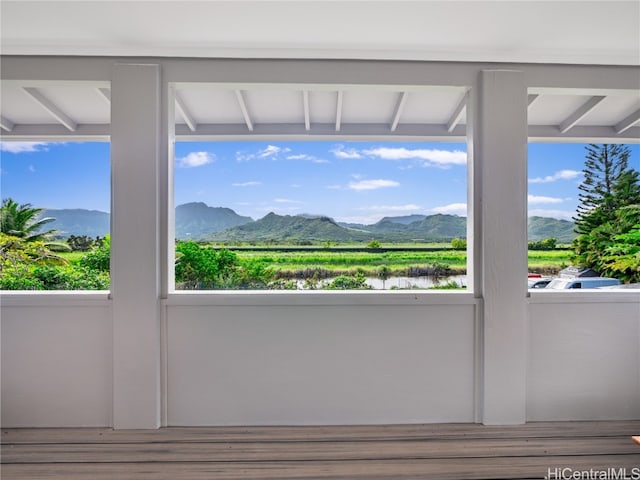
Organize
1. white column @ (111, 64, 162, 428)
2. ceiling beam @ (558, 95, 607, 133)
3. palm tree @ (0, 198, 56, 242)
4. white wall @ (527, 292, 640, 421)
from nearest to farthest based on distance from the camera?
white column @ (111, 64, 162, 428) → white wall @ (527, 292, 640, 421) → ceiling beam @ (558, 95, 607, 133) → palm tree @ (0, 198, 56, 242)

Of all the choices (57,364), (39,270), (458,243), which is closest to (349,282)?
(458,243)

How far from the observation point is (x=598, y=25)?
224 cm

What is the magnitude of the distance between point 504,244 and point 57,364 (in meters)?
3.33

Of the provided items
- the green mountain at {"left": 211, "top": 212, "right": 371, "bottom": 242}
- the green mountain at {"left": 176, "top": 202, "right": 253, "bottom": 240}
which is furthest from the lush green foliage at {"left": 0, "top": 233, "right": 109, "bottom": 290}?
the green mountain at {"left": 211, "top": 212, "right": 371, "bottom": 242}

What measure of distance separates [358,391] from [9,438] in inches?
94.6

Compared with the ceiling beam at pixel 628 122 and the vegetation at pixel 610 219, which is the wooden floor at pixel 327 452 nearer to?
the vegetation at pixel 610 219

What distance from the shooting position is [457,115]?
10.7 ft

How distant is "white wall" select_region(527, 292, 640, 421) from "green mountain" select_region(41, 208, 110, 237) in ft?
12.1

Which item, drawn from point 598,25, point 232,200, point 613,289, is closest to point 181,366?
point 232,200

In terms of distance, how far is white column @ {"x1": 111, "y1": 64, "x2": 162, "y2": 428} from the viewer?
8.55 feet

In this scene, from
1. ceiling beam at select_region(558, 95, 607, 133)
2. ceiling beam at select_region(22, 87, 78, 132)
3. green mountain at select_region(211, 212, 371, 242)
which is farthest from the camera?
green mountain at select_region(211, 212, 371, 242)

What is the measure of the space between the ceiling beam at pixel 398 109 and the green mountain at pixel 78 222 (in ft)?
8.92

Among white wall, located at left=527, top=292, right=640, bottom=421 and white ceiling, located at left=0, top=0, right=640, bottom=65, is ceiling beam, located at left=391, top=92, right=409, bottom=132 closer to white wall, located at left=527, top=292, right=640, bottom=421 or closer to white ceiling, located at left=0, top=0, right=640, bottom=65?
white ceiling, located at left=0, top=0, right=640, bottom=65

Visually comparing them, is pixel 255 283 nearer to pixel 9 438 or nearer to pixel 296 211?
pixel 296 211
